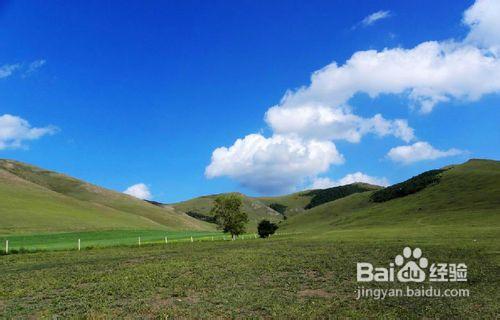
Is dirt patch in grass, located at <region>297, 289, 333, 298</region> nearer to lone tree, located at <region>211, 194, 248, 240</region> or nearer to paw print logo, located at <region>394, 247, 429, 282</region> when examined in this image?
paw print logo, located at <region>394, 247, 429, 282</region>

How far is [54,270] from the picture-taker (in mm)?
36031

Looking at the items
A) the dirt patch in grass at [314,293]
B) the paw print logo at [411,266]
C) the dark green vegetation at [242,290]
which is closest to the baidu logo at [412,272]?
the paw print logo at [411,266]

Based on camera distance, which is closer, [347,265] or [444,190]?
[347,265]

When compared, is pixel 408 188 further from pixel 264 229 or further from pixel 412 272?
pixel 412 272

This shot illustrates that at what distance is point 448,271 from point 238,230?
83.3 meters

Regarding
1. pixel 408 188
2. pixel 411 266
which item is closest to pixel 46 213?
pixel 408 188

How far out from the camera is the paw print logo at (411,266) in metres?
26.5

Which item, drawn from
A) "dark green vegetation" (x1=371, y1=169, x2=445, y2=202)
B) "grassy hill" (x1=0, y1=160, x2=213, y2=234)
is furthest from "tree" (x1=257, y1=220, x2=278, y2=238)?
"dark green vegetation" (x1=371, y1=169, x2=445, y2=202)

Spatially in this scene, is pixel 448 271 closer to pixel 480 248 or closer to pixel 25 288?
pixel 480 248

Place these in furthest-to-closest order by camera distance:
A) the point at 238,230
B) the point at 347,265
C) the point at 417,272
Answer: the point at 238,230
the point at 347,265
the point at 417,272

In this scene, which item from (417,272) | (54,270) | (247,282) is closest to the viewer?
(247,282)

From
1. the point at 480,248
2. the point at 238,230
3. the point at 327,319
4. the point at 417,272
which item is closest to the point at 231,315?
the point at 327,319

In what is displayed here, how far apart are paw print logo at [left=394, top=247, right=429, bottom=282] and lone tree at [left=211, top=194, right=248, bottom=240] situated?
2845 inches

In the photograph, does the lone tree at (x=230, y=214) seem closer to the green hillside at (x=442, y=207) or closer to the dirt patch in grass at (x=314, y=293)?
the green hillside at (x=442, y=207)
